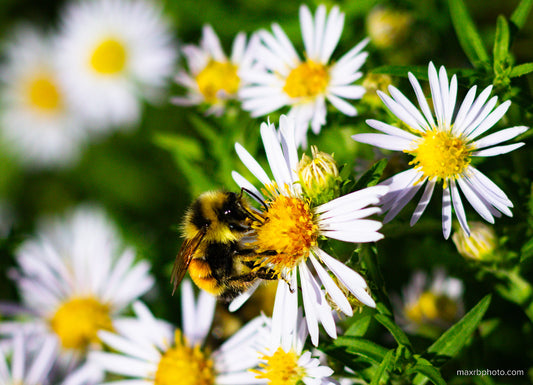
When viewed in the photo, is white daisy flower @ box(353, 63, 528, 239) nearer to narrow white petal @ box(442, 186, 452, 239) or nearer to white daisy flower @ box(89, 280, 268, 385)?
narrow white petal @ box(442, 186, 452, 239)

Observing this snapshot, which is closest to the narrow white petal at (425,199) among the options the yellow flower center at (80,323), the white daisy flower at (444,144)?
the white daisy flower at (444,144)

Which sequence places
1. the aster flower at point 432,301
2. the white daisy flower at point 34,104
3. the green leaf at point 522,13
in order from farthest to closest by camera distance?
1. the white daisy flower at point 34,104
2. the aster flower at point 432,301
3. the green leaf at point 522,13

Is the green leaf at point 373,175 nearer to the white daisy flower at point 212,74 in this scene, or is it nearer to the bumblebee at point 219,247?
the bumblebee at point 219,247

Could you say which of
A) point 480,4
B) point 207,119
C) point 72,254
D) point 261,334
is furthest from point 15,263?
point 480,4

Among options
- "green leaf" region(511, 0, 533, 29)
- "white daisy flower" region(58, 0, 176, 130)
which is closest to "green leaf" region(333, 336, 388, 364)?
"green leaf" region(511, 0, 533, 29)

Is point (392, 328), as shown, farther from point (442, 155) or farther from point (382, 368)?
point (442, 155)

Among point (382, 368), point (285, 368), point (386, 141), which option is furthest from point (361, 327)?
point (386, 141)
